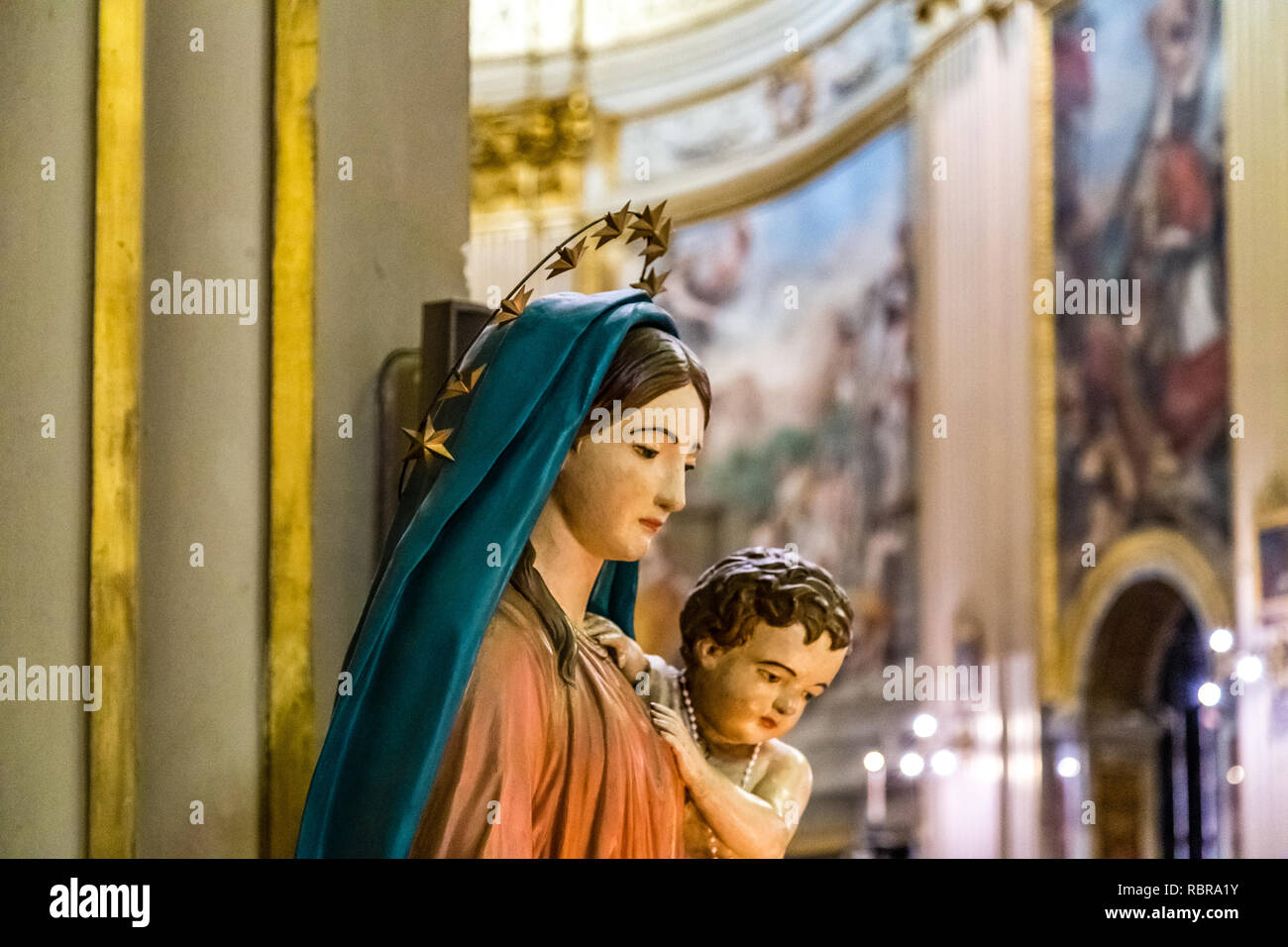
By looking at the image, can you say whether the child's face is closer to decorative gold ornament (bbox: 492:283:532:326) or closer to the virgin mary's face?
the virgin mary's face

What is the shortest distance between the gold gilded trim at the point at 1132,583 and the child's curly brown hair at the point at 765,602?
612 cm

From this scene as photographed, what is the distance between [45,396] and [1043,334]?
7377 millimetres

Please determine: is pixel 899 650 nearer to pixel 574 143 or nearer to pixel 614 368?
pixel 574 143

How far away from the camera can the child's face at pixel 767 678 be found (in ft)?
7.92

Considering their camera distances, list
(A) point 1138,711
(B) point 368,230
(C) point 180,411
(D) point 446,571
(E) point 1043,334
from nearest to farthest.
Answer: (D) point 446,571 → (C) point 180,411 → (B) point 368,230 → (A) point 1138,711 → (E) point 1043,334

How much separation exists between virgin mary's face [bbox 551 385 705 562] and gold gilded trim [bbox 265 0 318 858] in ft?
1.69

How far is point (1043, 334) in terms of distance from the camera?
933 cm

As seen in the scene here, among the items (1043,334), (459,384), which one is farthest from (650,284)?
(1043,334)

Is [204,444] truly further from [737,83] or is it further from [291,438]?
[737,83]

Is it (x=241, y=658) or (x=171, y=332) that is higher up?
(x=171, y=332)

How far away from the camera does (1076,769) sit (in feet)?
29.3

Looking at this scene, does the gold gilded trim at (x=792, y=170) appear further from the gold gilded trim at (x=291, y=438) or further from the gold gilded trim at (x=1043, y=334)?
the gold gilded trim at (x=291, y=438)
